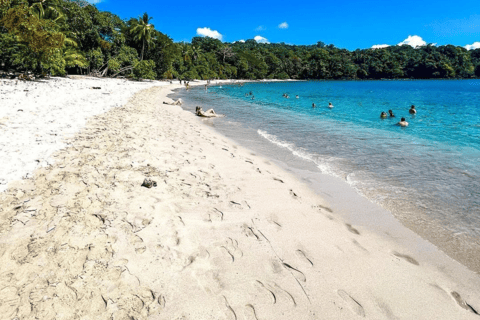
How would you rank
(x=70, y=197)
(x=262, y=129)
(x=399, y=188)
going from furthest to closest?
(x=262, y=129) < (x=399, y=188) < (x=70, y=197)

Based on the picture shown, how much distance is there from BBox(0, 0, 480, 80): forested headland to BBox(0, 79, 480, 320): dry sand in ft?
69.0

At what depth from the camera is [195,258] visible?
119 inches

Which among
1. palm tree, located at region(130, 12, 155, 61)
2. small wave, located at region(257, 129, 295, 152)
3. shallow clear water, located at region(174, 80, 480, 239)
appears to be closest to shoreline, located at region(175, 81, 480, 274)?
shallow clear water, located at region(174, 80, 480, 239)

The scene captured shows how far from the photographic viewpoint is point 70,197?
160 inches

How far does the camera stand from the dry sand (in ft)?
7.89

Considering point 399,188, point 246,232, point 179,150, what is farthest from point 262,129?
point 246,232

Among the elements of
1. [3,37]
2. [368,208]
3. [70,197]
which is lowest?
[368,208]

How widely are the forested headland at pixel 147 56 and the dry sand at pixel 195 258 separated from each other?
21031mm

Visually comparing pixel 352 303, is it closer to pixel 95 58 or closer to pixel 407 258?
pixel 407 258

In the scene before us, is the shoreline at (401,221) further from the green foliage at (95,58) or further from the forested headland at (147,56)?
the green foliage at (95,58)

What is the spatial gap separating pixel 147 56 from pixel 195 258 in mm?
69907

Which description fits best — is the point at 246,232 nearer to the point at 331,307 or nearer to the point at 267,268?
the point at 267,268

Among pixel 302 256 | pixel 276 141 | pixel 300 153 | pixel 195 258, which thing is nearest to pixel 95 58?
pixel 276 141

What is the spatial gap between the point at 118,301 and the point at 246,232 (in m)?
1.85
